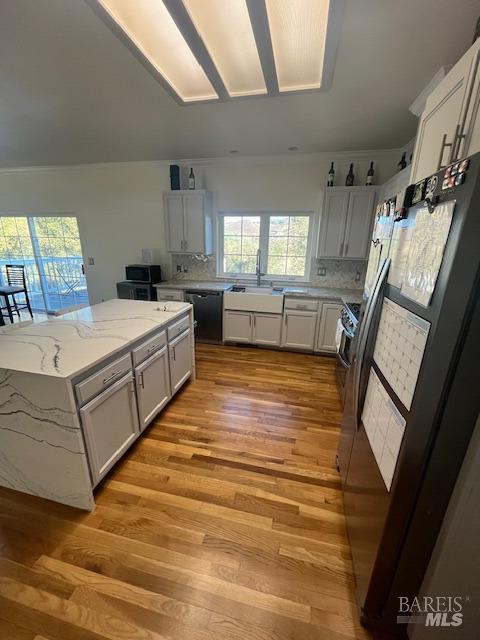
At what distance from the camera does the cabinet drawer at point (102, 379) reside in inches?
55.0

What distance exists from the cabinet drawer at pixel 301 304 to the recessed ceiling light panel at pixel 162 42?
2.33 metres

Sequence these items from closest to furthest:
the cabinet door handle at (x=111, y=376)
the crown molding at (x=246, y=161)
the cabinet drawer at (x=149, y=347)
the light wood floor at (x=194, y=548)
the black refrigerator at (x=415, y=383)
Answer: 1. the black refrigerator at (x=415, y=383)
2. the light wood floor at (x=194, y=548)
3. the cabinet door handle at (x=111, y=376)
4. the cabinet drawer at (x=149, y=347)
5. the crown molding at (x=246, y=161)

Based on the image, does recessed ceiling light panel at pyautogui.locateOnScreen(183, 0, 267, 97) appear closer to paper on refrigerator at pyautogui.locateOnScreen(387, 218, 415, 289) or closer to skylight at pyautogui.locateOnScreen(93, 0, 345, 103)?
skylight at pyautogui.locateOnScreen(93, 0, 345, 103)

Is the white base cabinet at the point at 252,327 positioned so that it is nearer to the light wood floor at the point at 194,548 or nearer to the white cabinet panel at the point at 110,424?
the light wood floor at the point at 194,548

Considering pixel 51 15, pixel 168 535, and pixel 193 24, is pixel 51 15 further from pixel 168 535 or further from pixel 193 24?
pixel 168 535

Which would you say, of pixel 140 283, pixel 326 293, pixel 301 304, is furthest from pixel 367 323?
pixel 140 283

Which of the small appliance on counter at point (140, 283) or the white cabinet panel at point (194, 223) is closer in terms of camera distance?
the white cabinet panel at point (194, 223)

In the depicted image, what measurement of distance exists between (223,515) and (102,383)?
3.51 ft

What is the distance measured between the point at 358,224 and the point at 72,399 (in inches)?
143

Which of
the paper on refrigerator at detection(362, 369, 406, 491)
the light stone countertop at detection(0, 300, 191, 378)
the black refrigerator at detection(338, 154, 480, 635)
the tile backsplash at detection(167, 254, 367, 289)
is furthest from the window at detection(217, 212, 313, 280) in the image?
the paper on refrigerator at detection(362, 369, 406, 491)

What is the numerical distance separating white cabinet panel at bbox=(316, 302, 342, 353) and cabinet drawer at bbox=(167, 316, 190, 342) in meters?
1.86

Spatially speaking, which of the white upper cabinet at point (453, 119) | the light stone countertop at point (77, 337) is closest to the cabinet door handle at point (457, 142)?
the white upper cabinet at point (453, 119)

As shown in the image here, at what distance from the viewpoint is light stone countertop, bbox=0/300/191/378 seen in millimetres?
1387

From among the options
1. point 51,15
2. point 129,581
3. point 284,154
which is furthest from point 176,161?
point 129,581
